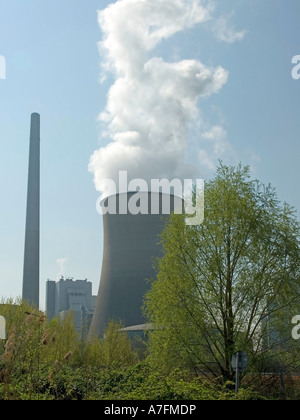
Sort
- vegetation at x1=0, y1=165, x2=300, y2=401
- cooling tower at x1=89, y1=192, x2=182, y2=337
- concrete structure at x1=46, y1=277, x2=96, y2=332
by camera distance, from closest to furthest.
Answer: vegetation at x1=0, y1=165, x2=300, y2=401 → cooling tower at x1=89, y1=192, x2=182, y2=337 → concrete structure at x1=46, y1=277, x2=96, y2=332

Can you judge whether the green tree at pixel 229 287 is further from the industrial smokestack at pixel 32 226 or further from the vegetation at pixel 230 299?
the industrial smokestack at pixel 32 226

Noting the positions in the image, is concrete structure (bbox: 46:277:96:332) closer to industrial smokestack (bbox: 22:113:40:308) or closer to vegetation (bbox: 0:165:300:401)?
industrial smokestack (bbox: 22:113:40:308)

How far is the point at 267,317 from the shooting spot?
41.5 ft

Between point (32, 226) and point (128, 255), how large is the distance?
1437 cm

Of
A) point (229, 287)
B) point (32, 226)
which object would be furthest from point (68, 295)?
point (229, 287)

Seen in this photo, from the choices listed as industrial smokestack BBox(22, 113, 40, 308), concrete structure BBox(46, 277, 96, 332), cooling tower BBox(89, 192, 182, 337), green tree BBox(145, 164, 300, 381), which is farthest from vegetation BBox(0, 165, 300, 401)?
concrete structure BBox(46, 277, 96, 332)

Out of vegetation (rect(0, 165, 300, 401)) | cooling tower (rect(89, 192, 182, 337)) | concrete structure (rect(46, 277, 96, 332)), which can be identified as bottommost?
vegetation (rect(0, 165, 300, 401))

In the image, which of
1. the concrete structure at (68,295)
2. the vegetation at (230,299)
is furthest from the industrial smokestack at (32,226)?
the concrete structure at (68,295)

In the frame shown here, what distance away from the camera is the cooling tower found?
1079 inches

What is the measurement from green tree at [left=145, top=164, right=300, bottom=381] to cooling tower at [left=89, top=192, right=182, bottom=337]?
45.7 ft

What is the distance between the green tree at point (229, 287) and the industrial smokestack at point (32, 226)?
28.1 meters

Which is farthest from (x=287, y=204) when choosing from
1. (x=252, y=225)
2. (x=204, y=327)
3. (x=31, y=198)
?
(x=31, y=198)
